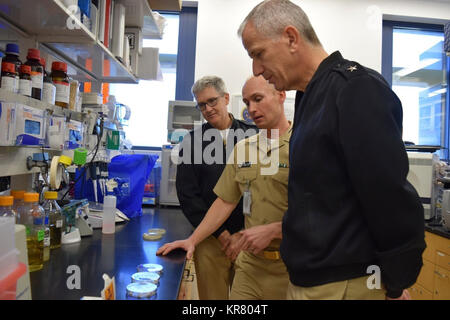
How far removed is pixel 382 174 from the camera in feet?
2.28

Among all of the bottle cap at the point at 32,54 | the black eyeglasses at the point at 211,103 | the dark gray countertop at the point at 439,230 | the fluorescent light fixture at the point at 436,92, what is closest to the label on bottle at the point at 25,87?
the bottle cap at the point at 32,54

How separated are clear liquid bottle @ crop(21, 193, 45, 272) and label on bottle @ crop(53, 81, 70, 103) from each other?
572mm

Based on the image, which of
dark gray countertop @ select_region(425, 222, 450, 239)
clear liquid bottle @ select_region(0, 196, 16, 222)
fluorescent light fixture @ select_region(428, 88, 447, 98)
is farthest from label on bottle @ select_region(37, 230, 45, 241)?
fluorescent light fixture @ select_region(428, 88, 447, 98)

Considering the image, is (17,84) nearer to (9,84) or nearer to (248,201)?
(9,84)

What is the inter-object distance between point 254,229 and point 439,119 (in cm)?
400

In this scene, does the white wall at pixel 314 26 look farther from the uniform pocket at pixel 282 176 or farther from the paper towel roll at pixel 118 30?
the uniform pocket at pixel 282 176

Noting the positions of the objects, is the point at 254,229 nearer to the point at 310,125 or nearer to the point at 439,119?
the point at 310,125

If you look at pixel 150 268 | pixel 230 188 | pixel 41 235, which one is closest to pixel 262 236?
pixel 230 188

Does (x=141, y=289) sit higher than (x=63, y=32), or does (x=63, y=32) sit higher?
(x=63, y=32)

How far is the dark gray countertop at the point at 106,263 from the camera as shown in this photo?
2.80ft

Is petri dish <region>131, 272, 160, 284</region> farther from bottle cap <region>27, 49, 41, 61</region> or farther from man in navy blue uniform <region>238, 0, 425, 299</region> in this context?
bottle cap <region>27, 49, 41, 61</region>

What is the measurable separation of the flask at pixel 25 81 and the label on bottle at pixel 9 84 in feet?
0.15

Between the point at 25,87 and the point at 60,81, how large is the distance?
26 cm

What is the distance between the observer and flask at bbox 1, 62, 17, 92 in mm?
1114
